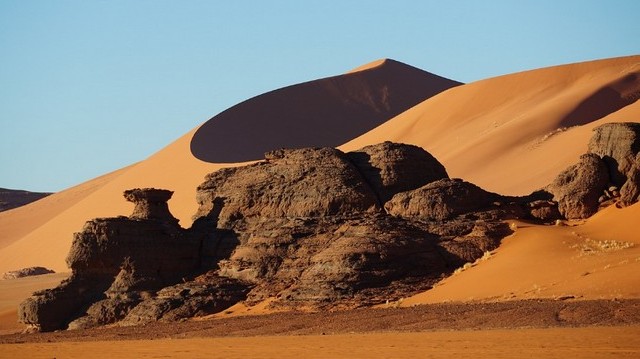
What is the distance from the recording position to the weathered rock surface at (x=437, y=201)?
28.1 metres

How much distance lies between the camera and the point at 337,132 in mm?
91000

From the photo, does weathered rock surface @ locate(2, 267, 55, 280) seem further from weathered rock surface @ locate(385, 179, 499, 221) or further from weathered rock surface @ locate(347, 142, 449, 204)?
weathered rock surface @ locate(385, 179, 499, 221)

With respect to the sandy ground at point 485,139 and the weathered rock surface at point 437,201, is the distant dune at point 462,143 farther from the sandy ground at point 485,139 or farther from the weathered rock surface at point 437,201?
the weathered rock surface at point 437,201

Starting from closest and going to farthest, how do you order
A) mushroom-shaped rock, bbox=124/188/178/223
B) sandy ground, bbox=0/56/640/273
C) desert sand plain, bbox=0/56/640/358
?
desert sand plain, bbox=0/56/640/358 → mushroom-shaped rock, bbox=124/188/178/223 → sandy ground, bbox=0/56/640/273

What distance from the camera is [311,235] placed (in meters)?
28.4

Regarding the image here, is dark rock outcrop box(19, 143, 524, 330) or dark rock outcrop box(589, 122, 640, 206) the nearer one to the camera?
dark rock outcrop box(19, 143, 524, 330)

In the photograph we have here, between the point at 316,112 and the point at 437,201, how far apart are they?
65211 millimetres

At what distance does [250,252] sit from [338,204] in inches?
102

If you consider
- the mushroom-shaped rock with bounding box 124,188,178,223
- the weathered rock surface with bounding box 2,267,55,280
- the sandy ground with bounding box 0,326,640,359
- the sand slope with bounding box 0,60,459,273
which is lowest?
the sandy ground with bounding box 0,326,640,359

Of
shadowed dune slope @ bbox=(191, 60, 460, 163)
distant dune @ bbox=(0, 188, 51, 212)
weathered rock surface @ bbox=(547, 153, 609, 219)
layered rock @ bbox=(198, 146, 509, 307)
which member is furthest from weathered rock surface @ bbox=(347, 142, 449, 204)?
distant dune @ bbox=(0, 188, 51, 212)

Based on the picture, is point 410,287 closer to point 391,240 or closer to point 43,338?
point 391,240

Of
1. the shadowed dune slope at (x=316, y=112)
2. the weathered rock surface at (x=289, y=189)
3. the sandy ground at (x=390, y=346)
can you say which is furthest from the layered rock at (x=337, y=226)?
the shadowed dune slope at (x=316, y=112)

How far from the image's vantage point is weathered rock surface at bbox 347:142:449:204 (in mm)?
29359

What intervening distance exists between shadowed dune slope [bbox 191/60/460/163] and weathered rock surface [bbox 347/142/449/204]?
44929 millimetres
